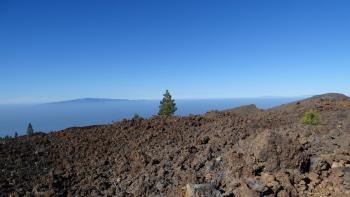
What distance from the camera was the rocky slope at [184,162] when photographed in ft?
34.3

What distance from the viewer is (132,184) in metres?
10.9

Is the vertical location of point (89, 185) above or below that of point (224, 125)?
below

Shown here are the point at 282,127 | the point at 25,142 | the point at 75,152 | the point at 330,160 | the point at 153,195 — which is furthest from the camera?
the point at 282,127

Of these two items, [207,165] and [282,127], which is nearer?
[207,165]

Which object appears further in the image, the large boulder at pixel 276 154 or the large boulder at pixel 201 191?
the large boulder at pixel 276 154

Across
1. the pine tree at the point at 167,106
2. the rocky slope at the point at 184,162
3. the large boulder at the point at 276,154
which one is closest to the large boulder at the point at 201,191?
the rocky slope at the point at 184,162

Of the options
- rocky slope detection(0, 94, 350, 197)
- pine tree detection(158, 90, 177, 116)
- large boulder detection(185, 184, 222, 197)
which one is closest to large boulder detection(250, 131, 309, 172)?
rocky slope detection(0, 94, 350, 197)

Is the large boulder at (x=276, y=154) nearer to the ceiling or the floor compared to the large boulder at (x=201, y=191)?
nearer to the ceiling

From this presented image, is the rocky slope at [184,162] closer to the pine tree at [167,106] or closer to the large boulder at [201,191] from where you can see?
the large boulder at [201,191]

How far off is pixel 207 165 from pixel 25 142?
7.27 meters

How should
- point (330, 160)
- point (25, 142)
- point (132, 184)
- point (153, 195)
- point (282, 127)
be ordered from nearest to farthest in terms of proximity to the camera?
1. point (153, 195)
2. point (132, 184)
3. point (330, 160)
4. point (25, 142)
5. point (282, 127)

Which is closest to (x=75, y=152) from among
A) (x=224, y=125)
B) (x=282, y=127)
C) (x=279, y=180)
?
(x=224, y=125)

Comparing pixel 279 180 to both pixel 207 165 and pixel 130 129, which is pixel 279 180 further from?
pixel 130 129

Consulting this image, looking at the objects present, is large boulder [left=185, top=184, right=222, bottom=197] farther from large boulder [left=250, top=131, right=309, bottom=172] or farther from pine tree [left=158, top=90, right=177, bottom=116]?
pine tree [left=158, top=90, right=177, bottom=116]
